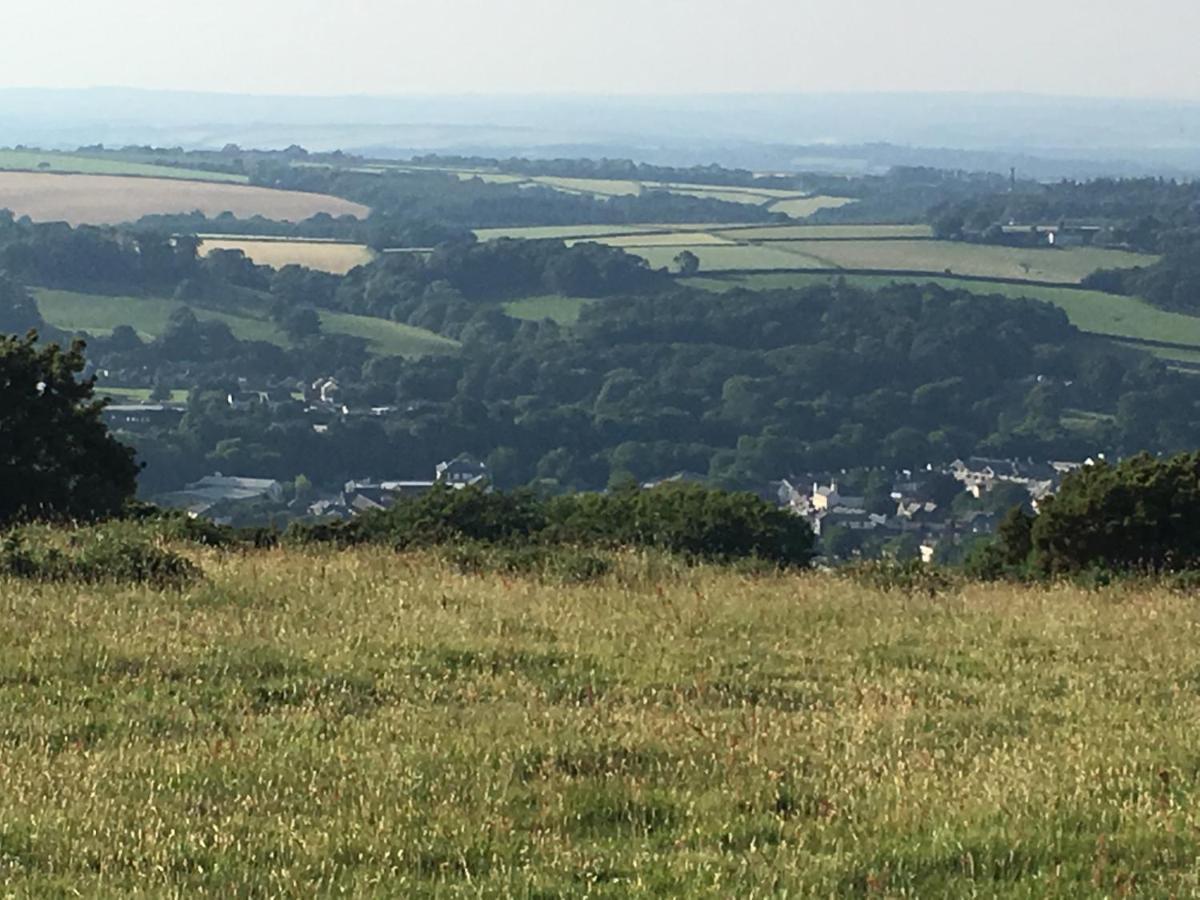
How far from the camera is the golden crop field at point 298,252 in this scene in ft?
259

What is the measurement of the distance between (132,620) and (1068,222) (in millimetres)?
93483

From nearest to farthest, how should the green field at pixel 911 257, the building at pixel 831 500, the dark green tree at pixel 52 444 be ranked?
the dark green tree at pixel 52 444
the building at pixel 831 500
the green field at pixel 911 257

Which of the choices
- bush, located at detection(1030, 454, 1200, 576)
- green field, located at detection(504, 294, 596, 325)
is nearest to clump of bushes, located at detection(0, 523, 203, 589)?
bush, located at detection(1030, 454, 1200, 576)

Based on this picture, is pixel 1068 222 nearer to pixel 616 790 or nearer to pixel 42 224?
pixel 42 224

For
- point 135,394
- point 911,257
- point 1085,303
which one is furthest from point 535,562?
point 911,257

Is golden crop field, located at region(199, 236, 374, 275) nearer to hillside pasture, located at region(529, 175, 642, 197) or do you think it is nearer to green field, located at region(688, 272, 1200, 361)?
green field, located at region(688, 272, 1200, 361)

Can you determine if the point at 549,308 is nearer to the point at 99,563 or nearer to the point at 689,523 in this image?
the point at 689,523

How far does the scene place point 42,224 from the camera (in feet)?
246

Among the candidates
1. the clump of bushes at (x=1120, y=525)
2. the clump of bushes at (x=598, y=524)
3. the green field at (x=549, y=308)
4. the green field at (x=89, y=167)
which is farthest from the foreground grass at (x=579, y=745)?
the green field at (x=89, y=167)

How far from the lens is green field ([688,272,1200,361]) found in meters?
66.6

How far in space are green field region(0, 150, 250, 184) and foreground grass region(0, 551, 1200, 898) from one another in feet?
317

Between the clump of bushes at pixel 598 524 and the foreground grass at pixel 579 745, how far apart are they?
3551mm

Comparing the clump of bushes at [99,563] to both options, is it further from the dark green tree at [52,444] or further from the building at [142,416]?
the building at [142,416]

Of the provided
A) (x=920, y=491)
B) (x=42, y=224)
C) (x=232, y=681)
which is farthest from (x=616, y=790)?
(x=42, y=224)
